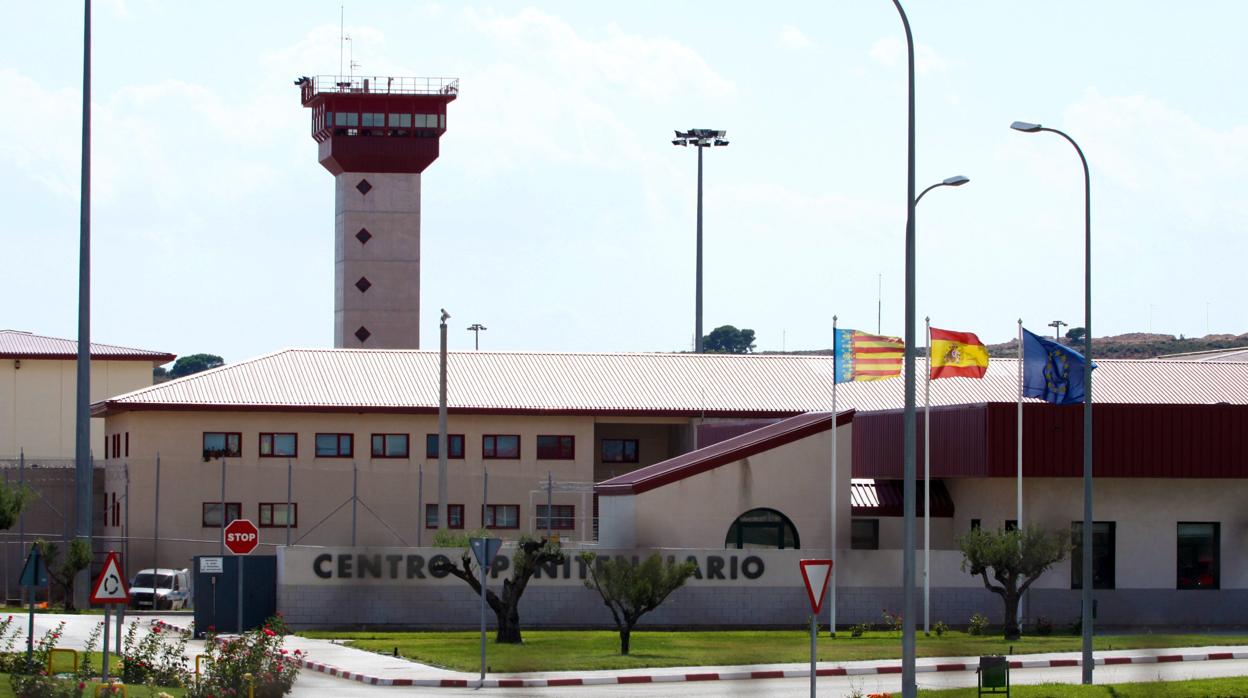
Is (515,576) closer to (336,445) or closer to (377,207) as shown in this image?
(336,445)

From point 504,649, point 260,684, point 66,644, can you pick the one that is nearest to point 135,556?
point 66,644

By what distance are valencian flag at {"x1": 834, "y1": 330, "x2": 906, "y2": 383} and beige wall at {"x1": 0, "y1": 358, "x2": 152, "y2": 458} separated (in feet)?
123

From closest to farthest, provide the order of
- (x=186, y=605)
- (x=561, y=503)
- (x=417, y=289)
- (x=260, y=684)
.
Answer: (x=260, y=684)
(x=186, y=605)
(x=561, y=503)
(x=417, y=289)

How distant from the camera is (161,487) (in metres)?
55.7

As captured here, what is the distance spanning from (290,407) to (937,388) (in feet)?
70.0

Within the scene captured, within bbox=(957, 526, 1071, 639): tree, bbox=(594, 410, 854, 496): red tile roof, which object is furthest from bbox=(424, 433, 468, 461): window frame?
bbox=(957, 526, 1071, 639): tree

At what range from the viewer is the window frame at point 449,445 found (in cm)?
5859

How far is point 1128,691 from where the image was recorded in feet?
82.7

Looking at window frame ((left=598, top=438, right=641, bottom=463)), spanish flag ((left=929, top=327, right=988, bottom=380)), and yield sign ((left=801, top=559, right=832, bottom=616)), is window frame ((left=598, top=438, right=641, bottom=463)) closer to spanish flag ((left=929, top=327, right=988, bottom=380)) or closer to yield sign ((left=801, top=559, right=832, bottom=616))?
spanish flag ((left=929, top=327, right=988, bottom=380))

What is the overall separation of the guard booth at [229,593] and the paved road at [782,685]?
27.5ft

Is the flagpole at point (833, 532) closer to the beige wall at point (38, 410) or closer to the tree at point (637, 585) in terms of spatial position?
the tree at point (637, 585)

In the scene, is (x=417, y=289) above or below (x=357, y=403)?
above

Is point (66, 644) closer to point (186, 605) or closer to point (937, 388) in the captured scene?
point (186, 605)

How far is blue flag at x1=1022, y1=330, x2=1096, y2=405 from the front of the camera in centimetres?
3878
